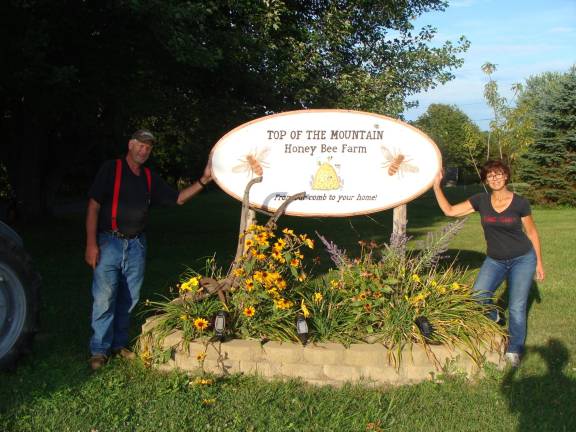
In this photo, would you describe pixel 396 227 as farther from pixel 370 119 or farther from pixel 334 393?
pixel 334 393

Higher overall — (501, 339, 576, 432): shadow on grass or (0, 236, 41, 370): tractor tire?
(0, 236, 41, 370): tractor tire

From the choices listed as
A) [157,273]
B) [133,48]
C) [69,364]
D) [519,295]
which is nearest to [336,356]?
[519,295]

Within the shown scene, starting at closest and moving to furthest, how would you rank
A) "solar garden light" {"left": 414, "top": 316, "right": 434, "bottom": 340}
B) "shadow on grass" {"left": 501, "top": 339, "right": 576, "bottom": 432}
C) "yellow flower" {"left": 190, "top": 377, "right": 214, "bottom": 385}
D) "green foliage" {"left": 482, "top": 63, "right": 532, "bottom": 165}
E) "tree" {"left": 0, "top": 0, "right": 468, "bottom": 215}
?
"shadow on grass" {"left": 501, "top": 339, "right": 576, "bottom": 432} → "yellow flower" {"left": 190, "top": 377, "right": 214, "bottom": 385} → "solar garden light" {"left": 414, "top": 316, "right": 434, "bottom": 340} → "tree" {"left": 0, "top": 0, "right": 468, "bottom": 215} → "green foliage" {"left": 482, "top": 63, "right": 532, "bottom": 165}

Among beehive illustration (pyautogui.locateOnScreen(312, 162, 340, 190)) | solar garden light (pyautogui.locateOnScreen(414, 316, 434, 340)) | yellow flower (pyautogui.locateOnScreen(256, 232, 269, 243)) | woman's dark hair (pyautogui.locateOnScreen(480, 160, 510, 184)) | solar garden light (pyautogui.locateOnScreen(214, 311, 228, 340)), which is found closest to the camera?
solar garden light (pyautogui.locateOnScreen(214, 311, 228, 340))

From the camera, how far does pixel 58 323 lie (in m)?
6.39

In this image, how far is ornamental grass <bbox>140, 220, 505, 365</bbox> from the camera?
4953 mm

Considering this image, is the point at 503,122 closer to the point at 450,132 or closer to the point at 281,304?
the point at 281,304

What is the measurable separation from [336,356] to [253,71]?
25.0 feet

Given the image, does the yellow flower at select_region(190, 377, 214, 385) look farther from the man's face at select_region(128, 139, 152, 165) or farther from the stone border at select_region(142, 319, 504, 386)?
the man's face at select_region(128, 139, 152, 165)

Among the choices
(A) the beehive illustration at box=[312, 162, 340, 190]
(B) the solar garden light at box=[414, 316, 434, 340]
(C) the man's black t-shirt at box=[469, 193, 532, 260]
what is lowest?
(B) the solar garden light at box=[414, 316, 434, 340]

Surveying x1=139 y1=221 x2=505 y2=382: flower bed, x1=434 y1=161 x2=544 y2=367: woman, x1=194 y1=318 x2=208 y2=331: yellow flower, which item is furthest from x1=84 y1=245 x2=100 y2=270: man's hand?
x1=434 y1=161 x2=544 y2=367: woman

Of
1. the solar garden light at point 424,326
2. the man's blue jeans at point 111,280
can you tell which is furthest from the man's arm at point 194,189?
the solar garden light at point 424,326

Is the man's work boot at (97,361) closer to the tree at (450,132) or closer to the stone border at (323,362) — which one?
the stone border at (323,362)

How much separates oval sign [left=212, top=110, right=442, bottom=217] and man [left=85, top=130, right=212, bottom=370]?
37.9 inches
